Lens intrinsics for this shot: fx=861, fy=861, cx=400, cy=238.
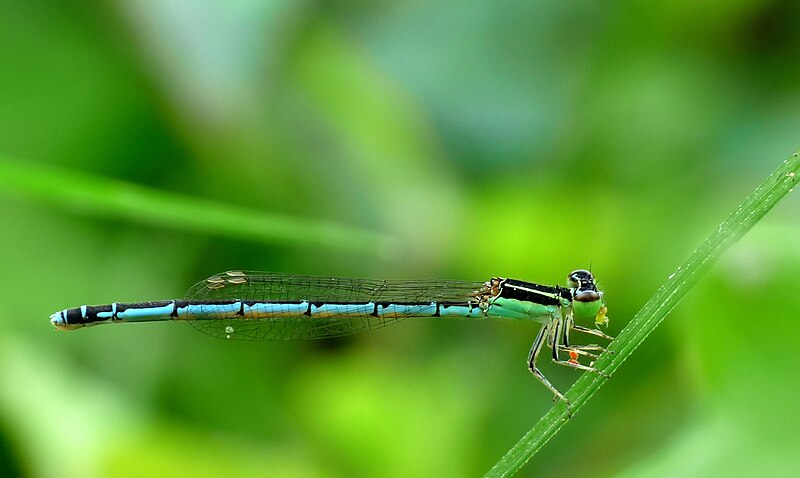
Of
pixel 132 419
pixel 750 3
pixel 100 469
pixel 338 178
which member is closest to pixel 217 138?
pixel 338 178

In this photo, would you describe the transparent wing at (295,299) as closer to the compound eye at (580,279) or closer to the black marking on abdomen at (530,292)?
the black marking on abdomen at (530,292)

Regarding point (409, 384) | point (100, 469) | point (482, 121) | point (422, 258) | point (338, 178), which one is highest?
point (482, 121)

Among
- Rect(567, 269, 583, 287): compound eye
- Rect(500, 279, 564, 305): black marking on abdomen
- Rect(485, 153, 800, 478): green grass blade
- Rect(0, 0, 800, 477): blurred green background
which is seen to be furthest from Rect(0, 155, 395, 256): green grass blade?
Rect(485, 153, 800, 478): green grass blade

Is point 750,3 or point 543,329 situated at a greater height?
point 750,3

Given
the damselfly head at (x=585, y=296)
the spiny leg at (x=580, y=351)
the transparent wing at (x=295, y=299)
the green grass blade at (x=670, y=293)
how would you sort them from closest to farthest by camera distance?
1. the green grass blade at (x=670, y=293)
2. the spiny leg at (x=580, y=351)
3. the damselfly head at (x=585, y=296)
4. the transparent wing at (x=295, y=299)

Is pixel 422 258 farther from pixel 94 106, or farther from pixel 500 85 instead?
pixel 94 106

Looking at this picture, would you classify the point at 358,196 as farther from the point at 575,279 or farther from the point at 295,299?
the point at 575,279

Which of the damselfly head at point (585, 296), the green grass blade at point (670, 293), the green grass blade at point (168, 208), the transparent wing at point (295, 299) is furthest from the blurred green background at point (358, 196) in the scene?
the green grass blade at point (670, 293)
